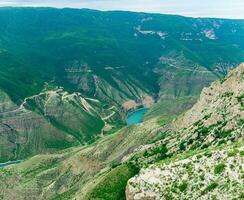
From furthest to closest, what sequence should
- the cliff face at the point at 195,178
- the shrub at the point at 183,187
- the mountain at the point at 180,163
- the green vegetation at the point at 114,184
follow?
the green vegetation at the point at 114,184, the shrub at the point at 183,187, the mountain at the point at 180,163, the cliff face at the point at 195,178

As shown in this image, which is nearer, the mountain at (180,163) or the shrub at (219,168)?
the shrub at (219,168)

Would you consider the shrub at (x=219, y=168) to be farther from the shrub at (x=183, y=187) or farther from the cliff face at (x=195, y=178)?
the shrub at (x=183, y=187)

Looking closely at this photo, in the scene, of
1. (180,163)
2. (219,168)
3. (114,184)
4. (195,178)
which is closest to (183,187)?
(195,178)

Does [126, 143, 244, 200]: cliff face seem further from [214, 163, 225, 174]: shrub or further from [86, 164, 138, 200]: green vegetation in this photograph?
[86, 164, 138, 200]: green vegetation

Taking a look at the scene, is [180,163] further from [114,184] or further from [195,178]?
[114,184]

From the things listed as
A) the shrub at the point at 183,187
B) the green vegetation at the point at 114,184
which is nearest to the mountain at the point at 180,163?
the green vegetation at the point at 114,184

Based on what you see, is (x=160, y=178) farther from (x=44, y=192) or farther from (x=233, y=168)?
(x=44, y=192)

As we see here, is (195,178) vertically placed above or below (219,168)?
below

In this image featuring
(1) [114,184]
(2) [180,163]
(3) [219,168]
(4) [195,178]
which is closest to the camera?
(3) [219,168]
